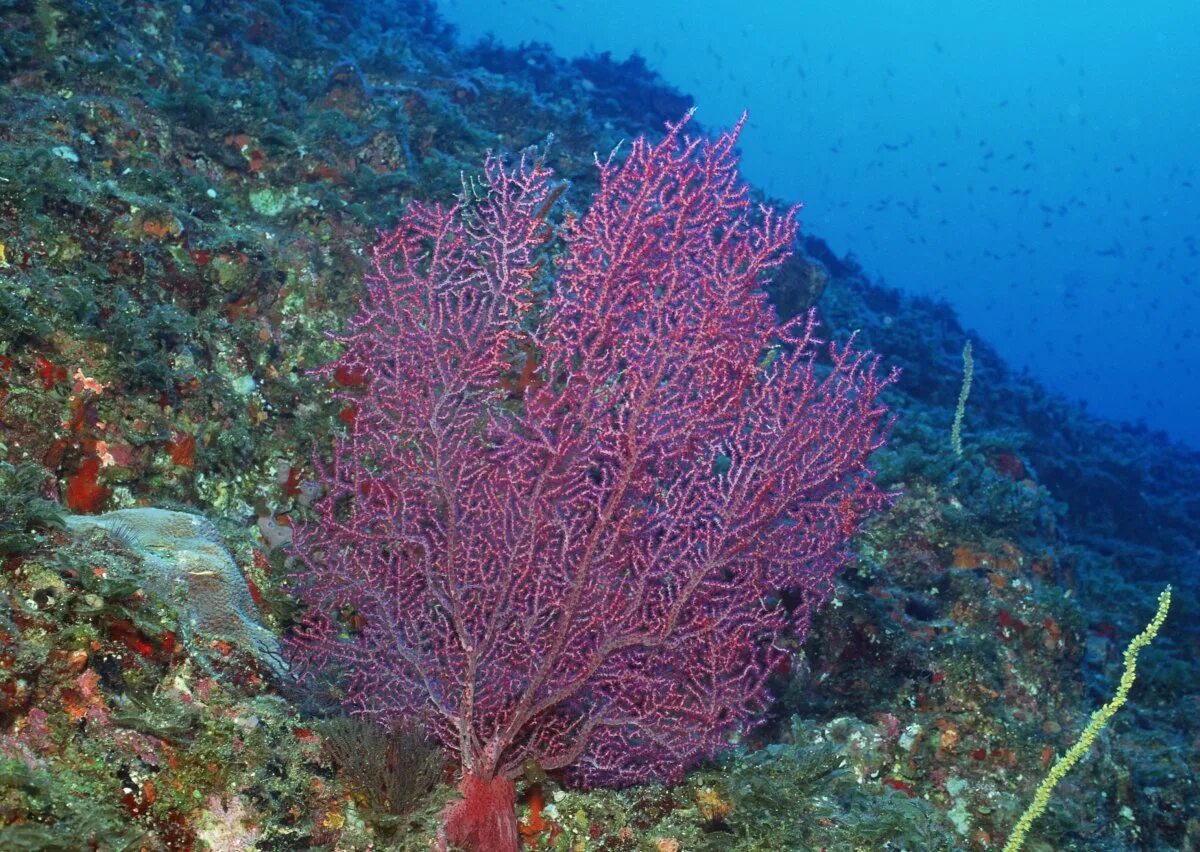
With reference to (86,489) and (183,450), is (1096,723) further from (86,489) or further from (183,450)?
(86,489)

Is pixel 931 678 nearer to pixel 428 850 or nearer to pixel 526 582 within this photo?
pixel 526 582

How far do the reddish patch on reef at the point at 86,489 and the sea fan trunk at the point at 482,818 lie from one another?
2906mm

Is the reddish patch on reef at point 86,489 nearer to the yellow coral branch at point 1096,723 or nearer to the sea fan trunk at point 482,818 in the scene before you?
the sea fan trunk at point 482,818

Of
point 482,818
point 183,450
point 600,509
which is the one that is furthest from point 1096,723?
point 183,450

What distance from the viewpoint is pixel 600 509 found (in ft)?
11.4

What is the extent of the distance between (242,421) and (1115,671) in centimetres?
1023

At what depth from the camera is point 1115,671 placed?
8961mm

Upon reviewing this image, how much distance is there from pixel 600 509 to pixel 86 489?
3.24 m

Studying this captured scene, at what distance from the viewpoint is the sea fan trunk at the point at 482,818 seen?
3145mm

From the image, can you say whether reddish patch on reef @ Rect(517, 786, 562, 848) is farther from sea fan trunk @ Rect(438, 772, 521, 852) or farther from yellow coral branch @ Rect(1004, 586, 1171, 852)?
yellow coral branch @ Rect(1004, 586, 1171, 852)

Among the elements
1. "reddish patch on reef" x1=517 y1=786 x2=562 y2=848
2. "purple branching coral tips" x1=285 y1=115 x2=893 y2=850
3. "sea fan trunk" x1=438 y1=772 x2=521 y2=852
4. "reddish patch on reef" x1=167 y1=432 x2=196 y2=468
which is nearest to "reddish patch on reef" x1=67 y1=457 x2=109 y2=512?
"reddish patch on reef" x1=167 y1=432 x2=196 y2=468

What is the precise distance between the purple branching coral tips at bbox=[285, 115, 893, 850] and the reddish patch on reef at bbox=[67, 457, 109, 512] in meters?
1.44

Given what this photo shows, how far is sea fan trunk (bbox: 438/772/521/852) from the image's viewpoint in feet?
10.3

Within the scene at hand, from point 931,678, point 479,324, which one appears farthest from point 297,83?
point 931,678
